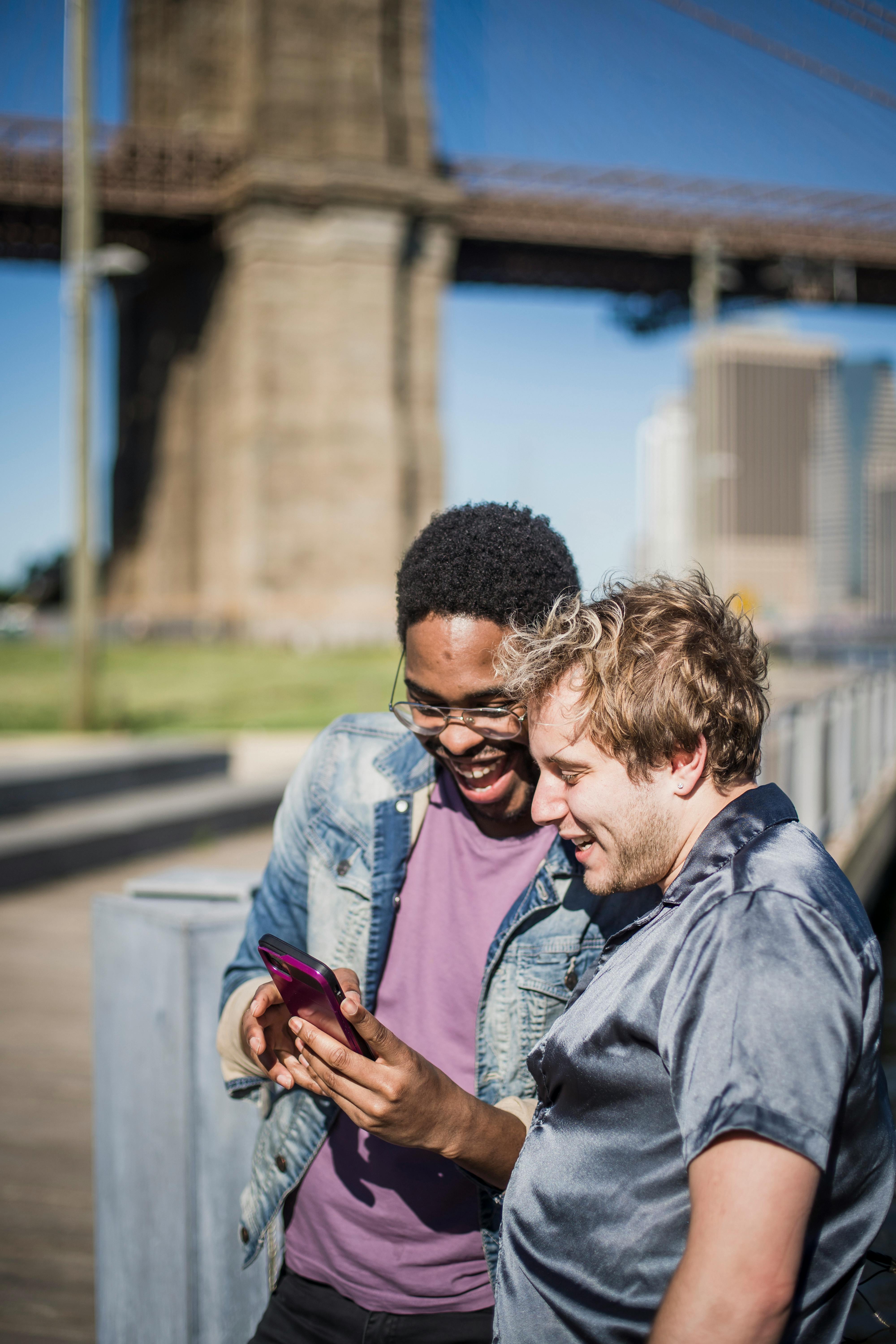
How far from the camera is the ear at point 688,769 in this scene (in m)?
1.36

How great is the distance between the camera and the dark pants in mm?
1718

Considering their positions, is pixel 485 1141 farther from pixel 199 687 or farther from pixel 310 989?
pixel 199 687

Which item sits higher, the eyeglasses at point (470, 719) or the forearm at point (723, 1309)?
the eyeglasses at point (470, 719)

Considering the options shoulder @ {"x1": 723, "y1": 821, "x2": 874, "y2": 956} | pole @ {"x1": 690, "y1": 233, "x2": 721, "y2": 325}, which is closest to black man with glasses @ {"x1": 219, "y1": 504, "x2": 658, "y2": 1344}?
shoulder @ {"x1": 723, "y1": 821, "x2": 874, "y2": 956}

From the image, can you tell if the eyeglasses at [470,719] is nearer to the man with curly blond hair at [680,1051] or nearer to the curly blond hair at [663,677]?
the man with curly blond hair at [680,1051]

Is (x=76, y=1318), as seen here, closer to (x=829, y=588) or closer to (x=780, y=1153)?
(x=780, y=1153)

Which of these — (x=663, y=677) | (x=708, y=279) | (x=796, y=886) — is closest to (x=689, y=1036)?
(x=796, y=886)

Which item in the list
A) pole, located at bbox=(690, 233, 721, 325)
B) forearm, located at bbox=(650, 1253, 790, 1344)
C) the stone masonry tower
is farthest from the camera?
the stone masonry tower

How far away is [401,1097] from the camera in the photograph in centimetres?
150

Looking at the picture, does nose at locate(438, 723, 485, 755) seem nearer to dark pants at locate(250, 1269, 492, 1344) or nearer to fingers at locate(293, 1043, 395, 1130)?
fingers at locate(293, 1043, 395, 1130)

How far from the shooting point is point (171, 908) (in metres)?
2.44

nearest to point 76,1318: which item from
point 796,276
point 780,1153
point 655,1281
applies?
point 655,1281

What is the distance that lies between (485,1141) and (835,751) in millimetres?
6402

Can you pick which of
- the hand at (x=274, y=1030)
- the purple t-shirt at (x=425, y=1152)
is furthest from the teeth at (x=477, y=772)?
the hand at (x=274, y=1030)
